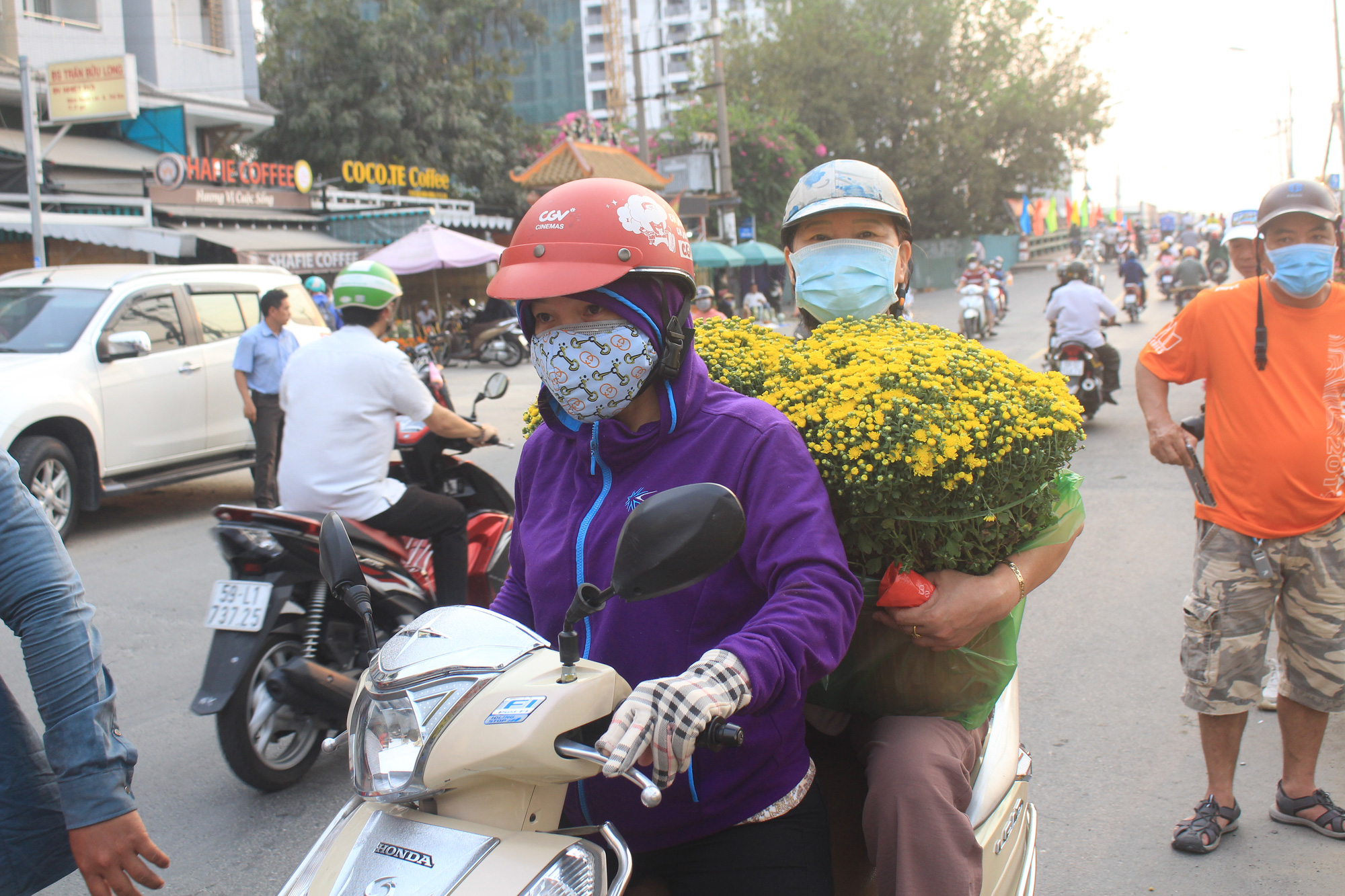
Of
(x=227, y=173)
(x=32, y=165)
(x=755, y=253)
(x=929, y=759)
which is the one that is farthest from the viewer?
(x=755, y=253)

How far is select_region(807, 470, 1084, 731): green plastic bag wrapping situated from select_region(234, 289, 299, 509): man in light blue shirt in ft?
23.9

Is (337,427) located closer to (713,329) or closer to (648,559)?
(713,329)

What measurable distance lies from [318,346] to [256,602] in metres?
1.16

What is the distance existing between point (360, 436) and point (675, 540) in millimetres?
3267

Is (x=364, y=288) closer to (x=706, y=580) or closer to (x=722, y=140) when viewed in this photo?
(x=706, y=580)

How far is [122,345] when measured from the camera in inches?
310

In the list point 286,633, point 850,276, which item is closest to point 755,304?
point 286,633

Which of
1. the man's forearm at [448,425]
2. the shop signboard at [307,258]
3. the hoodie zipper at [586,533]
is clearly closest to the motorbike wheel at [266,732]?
the man's forearm at [448,425]

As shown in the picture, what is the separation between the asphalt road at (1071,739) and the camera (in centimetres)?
328

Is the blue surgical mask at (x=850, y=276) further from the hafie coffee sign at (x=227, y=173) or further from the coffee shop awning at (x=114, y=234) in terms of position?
the hafie coffee sign at (x=227, y=173)

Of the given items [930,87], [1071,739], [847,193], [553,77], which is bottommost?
[1071,739]

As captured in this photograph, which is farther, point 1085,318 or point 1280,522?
point 1085,318

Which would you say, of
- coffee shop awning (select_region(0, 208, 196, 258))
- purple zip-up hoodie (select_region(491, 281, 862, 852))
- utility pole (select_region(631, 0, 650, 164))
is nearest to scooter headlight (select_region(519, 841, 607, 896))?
purple zip-up hoodie (select_region(491, 281, 862, 852))

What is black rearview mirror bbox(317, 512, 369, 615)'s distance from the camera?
1.76m
